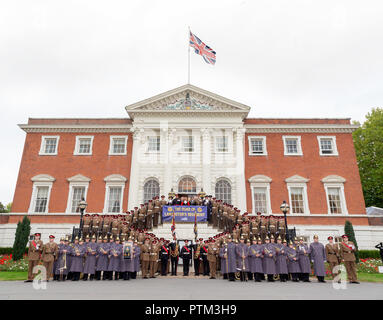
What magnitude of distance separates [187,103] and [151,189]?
29.5 feet

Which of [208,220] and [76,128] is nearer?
[208,220]

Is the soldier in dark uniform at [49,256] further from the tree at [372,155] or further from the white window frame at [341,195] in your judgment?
the tree at [372,155]

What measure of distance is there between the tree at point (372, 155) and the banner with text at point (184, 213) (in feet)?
78.3

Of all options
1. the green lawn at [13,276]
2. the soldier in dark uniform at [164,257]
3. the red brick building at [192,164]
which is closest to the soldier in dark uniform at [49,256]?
the green lawn at [13,276]

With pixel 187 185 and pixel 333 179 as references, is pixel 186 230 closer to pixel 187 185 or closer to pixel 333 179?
pixel 187 185

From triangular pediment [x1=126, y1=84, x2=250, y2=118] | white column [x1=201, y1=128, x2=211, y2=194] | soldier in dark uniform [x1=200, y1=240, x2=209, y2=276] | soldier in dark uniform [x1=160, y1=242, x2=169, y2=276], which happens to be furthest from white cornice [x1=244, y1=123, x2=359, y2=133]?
soldier in dark uniform [x1=160, y1=242, x2=169, y2=276]

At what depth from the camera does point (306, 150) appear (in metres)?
25.9

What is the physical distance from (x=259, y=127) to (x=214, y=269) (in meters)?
17.2

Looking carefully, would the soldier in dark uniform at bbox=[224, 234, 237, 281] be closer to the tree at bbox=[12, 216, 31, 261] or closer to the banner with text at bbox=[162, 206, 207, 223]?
the banner with text at bbox=[162, 206, 207, 223]

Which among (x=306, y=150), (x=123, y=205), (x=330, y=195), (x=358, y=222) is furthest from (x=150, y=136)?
(x=358, y=222)

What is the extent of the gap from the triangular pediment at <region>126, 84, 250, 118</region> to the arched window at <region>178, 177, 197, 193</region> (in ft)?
22.0

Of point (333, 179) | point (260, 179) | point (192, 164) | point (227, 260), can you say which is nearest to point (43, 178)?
point (192, 164)

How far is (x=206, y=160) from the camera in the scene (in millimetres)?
24734
